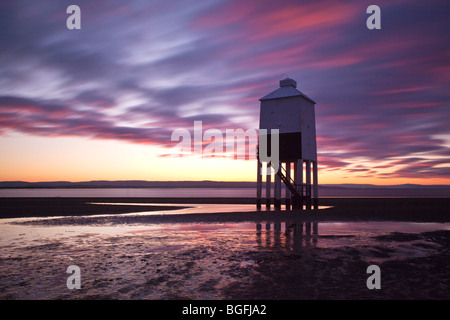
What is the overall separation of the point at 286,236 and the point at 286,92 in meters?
18.5

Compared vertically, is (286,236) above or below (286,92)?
below

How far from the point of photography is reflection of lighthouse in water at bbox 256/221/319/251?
44.8ft

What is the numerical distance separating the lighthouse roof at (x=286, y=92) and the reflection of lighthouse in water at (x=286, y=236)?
1430cm

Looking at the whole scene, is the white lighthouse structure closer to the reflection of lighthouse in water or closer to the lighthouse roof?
the lighthouse roof

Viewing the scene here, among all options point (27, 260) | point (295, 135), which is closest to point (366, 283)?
point (27, 260)

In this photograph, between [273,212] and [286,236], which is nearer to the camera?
[286,236]

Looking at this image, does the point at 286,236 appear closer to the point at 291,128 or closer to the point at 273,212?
the point at 273,212

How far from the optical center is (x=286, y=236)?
633 inches

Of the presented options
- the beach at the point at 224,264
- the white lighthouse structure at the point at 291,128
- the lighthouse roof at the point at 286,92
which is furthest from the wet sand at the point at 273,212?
the lighthouse roof at the point at 286,92

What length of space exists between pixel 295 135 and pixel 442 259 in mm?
20411

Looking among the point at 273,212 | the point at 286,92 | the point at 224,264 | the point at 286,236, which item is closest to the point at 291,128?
the point at 286,92

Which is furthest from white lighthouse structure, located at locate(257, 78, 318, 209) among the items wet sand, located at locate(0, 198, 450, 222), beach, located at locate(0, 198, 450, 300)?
beach, located at locate(0, 198, 450, 300)

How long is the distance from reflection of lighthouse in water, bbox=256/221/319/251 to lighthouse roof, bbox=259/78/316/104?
563 inches
